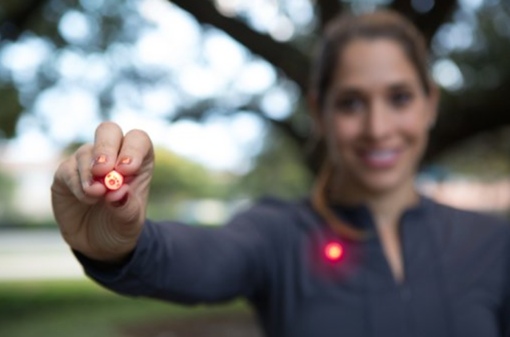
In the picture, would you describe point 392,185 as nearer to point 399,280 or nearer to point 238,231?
point 399,280

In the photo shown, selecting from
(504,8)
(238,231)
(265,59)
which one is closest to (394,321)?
(238,231)

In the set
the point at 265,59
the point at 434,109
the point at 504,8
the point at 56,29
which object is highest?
the point at 504,8

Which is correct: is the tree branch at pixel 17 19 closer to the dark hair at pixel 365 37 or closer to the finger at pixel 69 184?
the dark hair at pixel 365 37

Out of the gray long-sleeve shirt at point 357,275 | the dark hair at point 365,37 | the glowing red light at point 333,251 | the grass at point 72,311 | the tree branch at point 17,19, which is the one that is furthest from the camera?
the grass at point 72,311

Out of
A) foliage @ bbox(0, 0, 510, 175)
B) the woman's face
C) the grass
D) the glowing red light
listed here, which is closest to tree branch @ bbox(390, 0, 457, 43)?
foliage @ bbox(0, 0, 510, 175)

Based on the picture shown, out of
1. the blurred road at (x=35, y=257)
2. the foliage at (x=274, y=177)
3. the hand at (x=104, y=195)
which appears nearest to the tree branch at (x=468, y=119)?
the hand at (x=104, y=195)

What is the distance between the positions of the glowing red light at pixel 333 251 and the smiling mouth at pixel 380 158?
7.7 inches

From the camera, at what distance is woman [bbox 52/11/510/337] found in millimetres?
1525

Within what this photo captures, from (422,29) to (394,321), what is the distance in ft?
14.5

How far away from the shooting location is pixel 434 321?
1.54 meters

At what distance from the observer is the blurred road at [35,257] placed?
50.5ft

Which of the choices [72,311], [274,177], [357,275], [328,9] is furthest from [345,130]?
[274,177]

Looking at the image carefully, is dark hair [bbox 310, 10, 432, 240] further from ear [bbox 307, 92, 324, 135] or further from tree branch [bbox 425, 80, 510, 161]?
tree branch [bbox 425, 80, 510, 161]

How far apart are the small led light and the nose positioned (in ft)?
2.58
